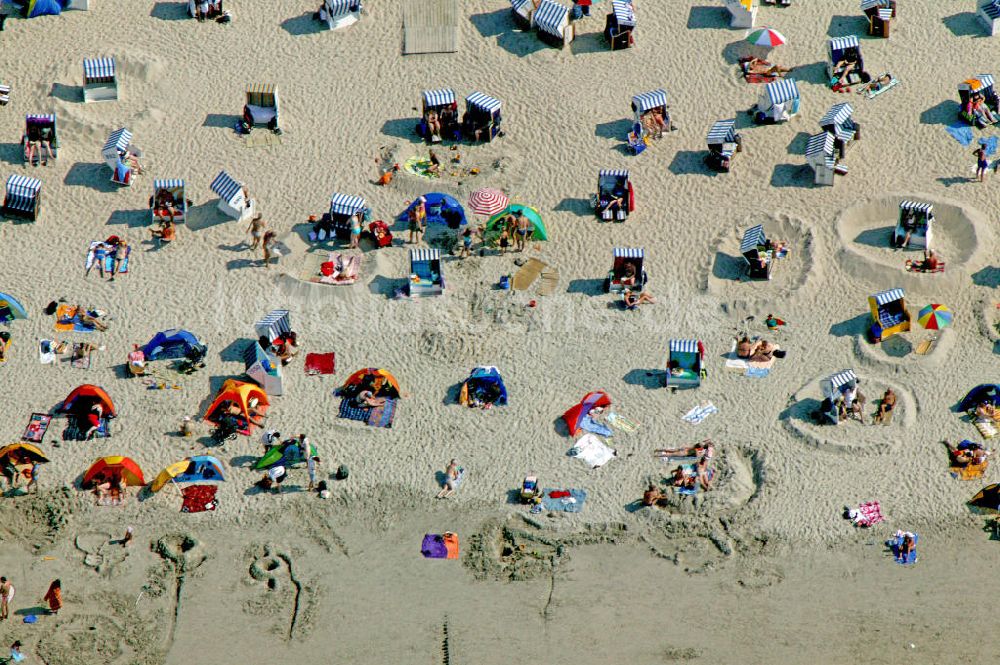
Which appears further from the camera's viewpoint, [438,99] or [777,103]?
[438,99]

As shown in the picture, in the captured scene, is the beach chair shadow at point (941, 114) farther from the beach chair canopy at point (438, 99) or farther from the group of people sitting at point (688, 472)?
the group of people sitting at point (688, 472)

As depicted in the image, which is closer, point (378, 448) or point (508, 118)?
point (378, 448)

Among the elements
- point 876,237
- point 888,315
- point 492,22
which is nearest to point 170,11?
point 492,22

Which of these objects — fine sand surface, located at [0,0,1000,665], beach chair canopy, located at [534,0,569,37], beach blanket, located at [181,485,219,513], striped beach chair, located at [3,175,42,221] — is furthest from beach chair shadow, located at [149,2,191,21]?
beach blanket, located at [181,485,219,513]

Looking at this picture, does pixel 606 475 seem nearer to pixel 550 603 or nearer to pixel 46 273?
pixel 550 603

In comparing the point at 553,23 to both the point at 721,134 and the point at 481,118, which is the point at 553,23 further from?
the point at 721,134

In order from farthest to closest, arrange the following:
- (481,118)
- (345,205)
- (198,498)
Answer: (481,118) < (345,205) < (198,498)

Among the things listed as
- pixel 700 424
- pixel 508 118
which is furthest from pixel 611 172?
pixel 700 424
